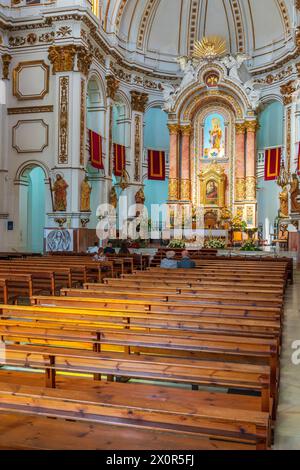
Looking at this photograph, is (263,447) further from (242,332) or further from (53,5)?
(53,5)

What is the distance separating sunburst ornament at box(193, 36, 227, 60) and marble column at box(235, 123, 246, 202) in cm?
432

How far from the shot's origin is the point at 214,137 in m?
27.0

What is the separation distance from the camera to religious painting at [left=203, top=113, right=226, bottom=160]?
26922 mm

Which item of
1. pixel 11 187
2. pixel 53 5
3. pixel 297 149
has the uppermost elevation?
pixel 53 5

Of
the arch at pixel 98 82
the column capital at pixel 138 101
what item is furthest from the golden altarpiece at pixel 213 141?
the arch at pixel 98 82

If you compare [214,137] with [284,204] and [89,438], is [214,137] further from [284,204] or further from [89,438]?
[89,438]

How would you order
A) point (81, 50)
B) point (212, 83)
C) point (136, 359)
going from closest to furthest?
point (136, 359) → point (81, 50) → point (212, 83)

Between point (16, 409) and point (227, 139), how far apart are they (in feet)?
84.2

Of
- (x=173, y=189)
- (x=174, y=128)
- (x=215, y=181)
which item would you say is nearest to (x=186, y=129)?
(x=174, y=128)

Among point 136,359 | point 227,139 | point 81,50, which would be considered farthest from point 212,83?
point 136,359

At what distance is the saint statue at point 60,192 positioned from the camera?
18.9 metres

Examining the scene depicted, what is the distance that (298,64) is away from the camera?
69.7ft

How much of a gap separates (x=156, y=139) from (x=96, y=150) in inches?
348

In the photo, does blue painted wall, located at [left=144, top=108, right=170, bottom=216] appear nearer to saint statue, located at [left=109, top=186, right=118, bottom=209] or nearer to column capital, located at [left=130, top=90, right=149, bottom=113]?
column capital, located at [left=130, top=90, right=149, bottom=113]
